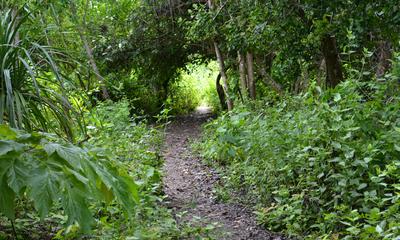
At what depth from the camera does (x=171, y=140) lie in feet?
33.6

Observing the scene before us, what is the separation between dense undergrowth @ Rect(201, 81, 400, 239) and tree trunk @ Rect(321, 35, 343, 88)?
4.56 feet

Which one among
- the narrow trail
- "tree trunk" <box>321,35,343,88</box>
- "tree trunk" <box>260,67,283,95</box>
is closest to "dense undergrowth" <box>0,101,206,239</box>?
the narrow trail

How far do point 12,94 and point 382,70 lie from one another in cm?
509

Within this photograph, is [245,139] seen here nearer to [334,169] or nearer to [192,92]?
[334,169]

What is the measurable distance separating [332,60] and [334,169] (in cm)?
263

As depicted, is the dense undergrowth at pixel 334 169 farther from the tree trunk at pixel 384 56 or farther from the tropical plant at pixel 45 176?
the tree trunk at pixel 384 56

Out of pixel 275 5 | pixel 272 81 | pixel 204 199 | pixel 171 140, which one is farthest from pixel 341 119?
pixel 171 140

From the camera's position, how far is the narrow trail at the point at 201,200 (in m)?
3.73

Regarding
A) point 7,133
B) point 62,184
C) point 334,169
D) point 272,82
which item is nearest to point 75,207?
point 62,184

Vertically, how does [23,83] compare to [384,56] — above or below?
above

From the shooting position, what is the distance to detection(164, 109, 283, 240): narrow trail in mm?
3730

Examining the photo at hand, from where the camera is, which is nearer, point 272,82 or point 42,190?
point 42,190

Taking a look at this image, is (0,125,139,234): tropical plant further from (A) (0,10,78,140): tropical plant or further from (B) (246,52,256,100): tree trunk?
(B) (246,52,256,100): tree trunk

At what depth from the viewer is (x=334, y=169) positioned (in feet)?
11.7
